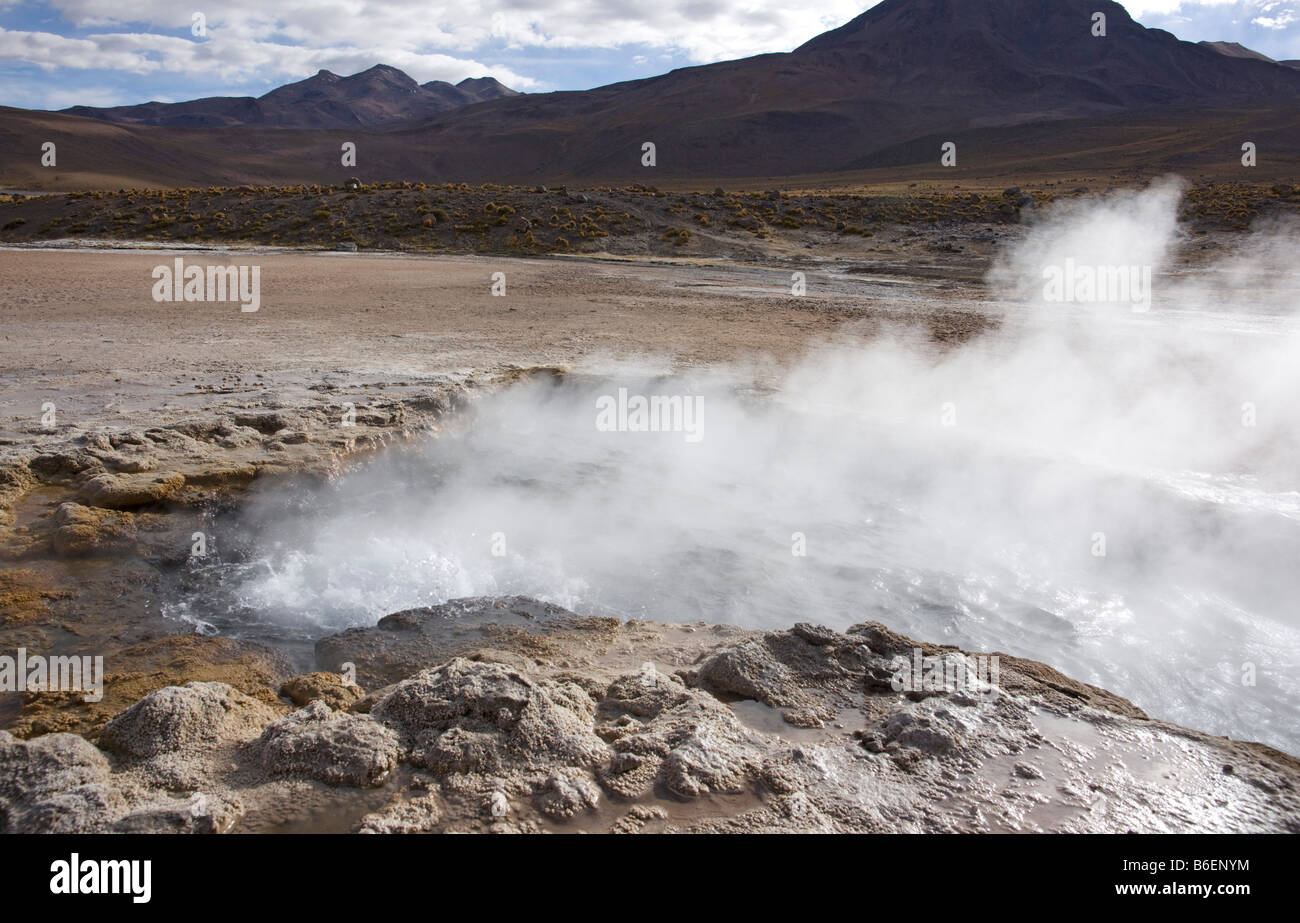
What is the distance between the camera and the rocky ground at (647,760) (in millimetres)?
2393

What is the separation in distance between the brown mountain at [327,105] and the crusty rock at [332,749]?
13042cm

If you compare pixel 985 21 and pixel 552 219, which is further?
pixel 985 21

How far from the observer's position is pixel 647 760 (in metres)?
2.64

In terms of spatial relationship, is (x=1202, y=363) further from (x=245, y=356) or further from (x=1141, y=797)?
(x=245, y=356)

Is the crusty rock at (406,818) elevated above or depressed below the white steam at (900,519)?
below

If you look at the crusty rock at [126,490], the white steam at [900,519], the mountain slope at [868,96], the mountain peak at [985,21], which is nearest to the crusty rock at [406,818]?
the white steam at [900,519]

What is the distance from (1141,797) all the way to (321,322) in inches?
406

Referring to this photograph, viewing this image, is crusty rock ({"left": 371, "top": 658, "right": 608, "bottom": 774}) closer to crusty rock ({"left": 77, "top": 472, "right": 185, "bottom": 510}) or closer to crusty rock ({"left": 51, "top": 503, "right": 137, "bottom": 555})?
crusty rock ({"left": 51, "top": 503, "right": 137, "bottom": 555})

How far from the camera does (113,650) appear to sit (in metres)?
3.50

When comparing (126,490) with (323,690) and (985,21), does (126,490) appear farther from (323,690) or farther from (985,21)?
(985,21)

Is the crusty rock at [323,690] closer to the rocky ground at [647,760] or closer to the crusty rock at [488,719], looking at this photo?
the rocky ground at [647,760]

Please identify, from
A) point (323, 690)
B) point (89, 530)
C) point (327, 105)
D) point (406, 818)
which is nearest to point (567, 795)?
point (406, 818)

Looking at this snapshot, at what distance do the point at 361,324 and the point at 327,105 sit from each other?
149 m
